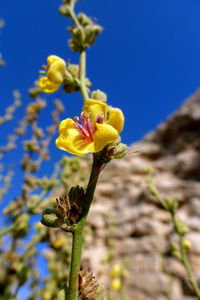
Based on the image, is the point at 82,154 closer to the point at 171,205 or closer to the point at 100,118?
the point at 100,118

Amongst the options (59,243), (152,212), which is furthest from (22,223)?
(152,212)

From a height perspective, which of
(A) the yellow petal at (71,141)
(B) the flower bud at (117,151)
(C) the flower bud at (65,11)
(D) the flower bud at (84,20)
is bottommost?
(B) the flower bud at (117,151)

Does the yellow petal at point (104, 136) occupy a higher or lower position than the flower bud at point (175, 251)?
lower

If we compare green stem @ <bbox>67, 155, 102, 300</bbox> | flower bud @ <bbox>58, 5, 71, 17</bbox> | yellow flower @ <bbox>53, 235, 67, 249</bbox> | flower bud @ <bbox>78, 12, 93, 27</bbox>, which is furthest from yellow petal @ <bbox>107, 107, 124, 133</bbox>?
yellow flower @ <bbox>53, 235, 67, 249</bbox>

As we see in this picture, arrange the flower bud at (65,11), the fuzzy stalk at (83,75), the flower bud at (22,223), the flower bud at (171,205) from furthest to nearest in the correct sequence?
the flower bud at (22,223)
the flower bud at (171,205)
the flower bud at (65,11)
the fuzzy stalk at (83,75)

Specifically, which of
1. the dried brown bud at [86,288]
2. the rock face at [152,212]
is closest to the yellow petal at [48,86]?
the dried brown bud at [86,288]

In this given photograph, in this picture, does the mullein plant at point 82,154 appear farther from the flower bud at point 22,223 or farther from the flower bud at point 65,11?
the flower bud at point 22,223

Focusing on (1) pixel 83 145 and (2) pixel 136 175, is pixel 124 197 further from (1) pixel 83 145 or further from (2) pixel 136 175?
(1) pixel 83 145
